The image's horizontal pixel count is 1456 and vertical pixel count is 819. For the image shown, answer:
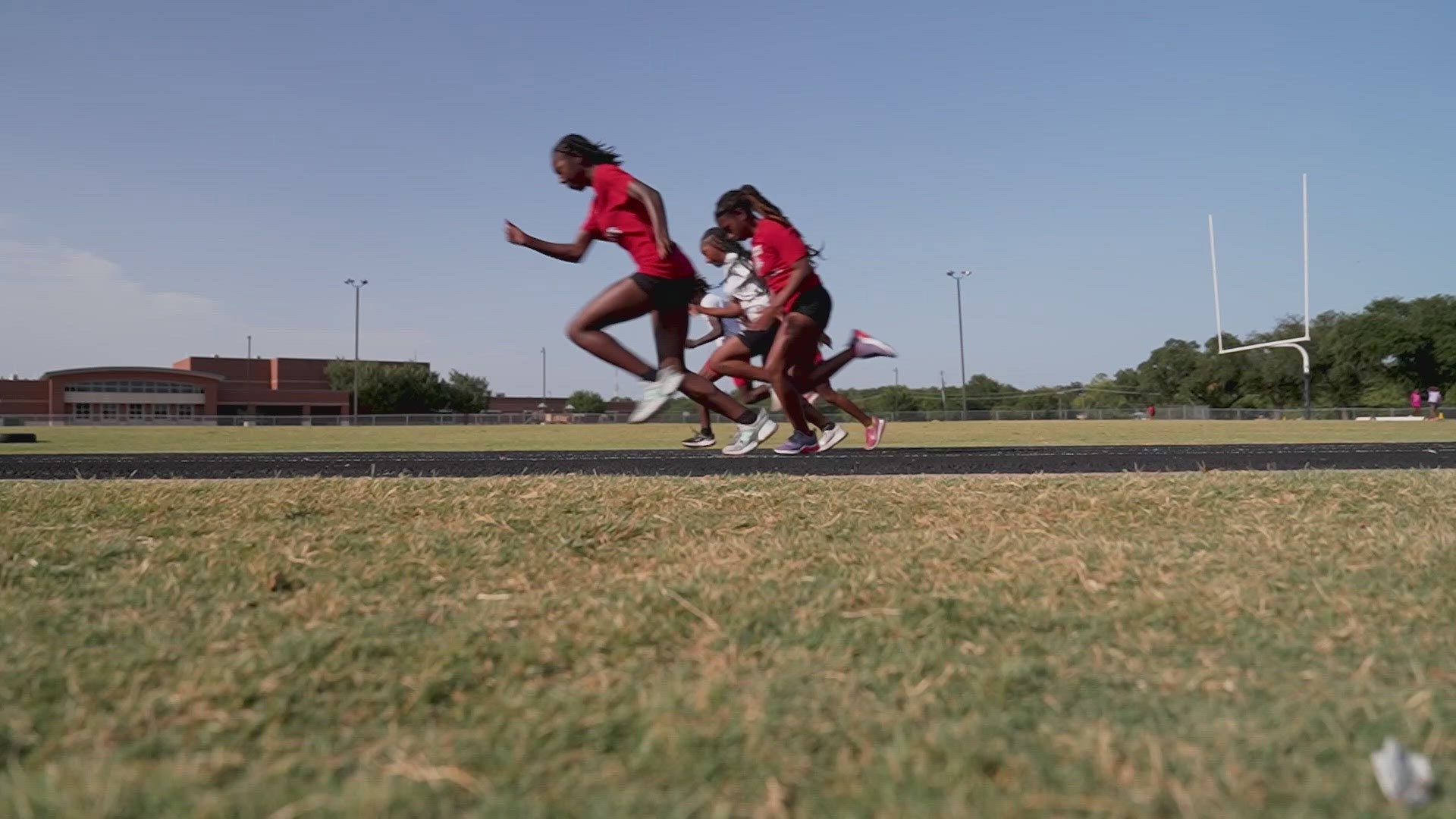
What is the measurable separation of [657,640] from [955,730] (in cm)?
91

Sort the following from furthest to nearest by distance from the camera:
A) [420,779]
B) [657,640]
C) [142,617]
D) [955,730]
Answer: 1. [142,617]
2. [657,640]
3. [955,730]
4. [420,779]

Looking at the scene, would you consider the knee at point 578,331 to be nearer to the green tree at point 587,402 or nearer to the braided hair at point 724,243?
the braided hair at point 724,243

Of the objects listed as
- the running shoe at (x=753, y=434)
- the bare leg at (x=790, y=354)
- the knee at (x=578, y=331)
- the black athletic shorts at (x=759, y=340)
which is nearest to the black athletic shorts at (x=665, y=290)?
the knee at (x=578, y=331)

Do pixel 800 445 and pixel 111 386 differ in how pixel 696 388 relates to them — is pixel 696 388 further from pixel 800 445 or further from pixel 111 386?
pixel 111 386

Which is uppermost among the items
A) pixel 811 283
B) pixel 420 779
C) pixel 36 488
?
pixel 811 283

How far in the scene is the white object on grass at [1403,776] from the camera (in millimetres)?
1534

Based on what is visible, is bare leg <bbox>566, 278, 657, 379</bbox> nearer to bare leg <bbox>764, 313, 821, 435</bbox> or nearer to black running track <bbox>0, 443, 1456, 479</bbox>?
black running track <bbox>0, 443, 1456, 479</bbox>

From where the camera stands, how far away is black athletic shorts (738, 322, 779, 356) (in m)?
7.68

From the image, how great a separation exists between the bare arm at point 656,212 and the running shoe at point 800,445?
2.80 m

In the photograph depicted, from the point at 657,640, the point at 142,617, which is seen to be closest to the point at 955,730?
the point at 657,640

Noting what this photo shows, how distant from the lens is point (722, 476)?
5.68m

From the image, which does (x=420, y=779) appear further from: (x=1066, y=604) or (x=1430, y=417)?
(x=1430, y=417)

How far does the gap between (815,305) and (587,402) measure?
80.3 m

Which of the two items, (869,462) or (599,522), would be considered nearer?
(599,522)
